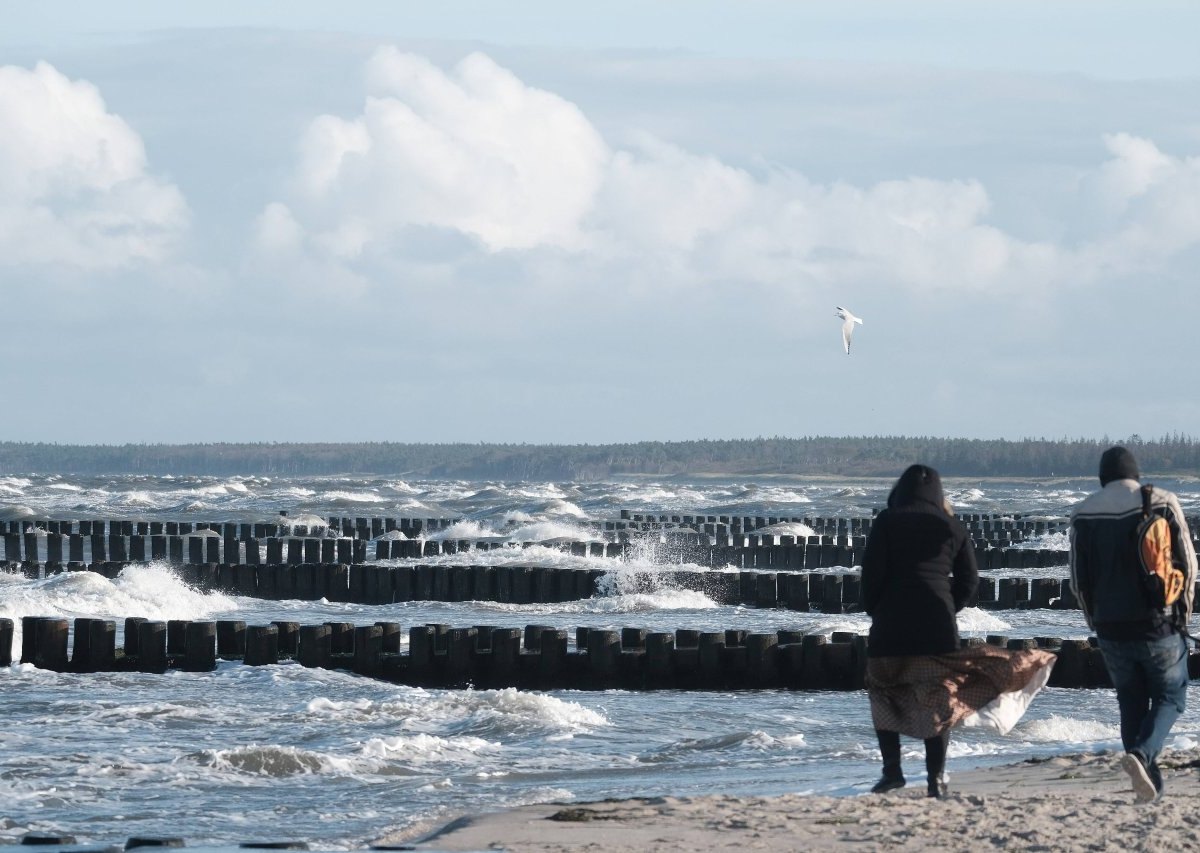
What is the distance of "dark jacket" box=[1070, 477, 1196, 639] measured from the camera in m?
7.82

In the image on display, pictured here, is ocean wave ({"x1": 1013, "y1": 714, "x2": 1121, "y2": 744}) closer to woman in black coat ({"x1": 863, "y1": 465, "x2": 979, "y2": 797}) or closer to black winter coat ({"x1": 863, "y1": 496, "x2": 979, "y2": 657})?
woman in black coat ({"x1": 863, "y1": 465, "x2": 979, "y2": 797})

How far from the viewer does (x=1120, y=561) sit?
786 cm

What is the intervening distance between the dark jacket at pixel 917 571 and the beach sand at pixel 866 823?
2.51 ft

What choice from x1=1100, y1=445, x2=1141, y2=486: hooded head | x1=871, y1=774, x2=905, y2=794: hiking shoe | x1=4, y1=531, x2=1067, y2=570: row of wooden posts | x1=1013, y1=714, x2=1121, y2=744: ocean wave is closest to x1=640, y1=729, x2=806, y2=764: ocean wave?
x1=1013, y1=714, x2=1121, y2=744: ocean wave

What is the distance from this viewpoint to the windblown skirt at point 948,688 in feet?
26.9

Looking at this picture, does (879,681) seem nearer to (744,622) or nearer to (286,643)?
(286,643)

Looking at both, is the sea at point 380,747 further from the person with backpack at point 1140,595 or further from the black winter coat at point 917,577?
the person with backpack at point 1140,595

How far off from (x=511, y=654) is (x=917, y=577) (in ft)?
23.7

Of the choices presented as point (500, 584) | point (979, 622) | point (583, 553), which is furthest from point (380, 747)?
point (583, 553)

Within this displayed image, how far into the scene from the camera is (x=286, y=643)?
50.6 feet

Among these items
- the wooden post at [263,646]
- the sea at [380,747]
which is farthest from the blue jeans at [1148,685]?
the wooden post at [263,646]

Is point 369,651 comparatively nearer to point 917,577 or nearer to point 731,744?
point 731,744

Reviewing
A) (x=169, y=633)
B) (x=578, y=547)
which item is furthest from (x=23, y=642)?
(x=578, y=547)

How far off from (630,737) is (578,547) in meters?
19.7
